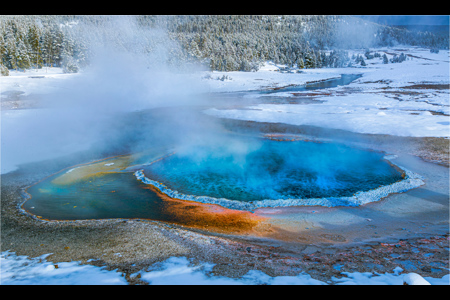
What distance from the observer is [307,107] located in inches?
838

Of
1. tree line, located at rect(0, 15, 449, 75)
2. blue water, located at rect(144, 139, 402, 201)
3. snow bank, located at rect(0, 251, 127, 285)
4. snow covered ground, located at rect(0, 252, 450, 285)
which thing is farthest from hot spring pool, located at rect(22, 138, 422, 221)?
tree line, located at rect(0, 15, 449, 75)

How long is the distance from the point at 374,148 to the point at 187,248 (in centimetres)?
1001

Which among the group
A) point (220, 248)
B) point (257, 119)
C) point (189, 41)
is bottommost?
point (220, 248)

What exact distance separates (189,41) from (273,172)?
65829mm

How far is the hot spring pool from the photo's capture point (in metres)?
7.27

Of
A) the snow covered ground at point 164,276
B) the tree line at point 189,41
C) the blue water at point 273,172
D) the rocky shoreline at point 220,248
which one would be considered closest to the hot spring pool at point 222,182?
the blue water at point 273,172

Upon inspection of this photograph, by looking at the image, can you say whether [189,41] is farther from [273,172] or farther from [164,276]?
[164,276]

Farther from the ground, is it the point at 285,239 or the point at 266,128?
the point at 266,128

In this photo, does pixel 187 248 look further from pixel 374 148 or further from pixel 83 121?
pixel 83 121

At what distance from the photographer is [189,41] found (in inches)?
2677

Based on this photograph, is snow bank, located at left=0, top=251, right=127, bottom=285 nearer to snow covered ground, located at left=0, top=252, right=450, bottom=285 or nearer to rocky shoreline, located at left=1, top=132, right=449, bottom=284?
snow covered ground, located at left=0, top=252, right=450, bottom=285

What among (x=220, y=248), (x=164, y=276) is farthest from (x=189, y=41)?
(x=164, y=276)

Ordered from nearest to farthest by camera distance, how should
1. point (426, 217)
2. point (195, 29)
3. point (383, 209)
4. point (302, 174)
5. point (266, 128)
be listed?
point (426, 217), point (383, 209), point (302, 174), point (266, 128), point (195, 29)

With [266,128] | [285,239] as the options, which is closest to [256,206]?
[285,239]
